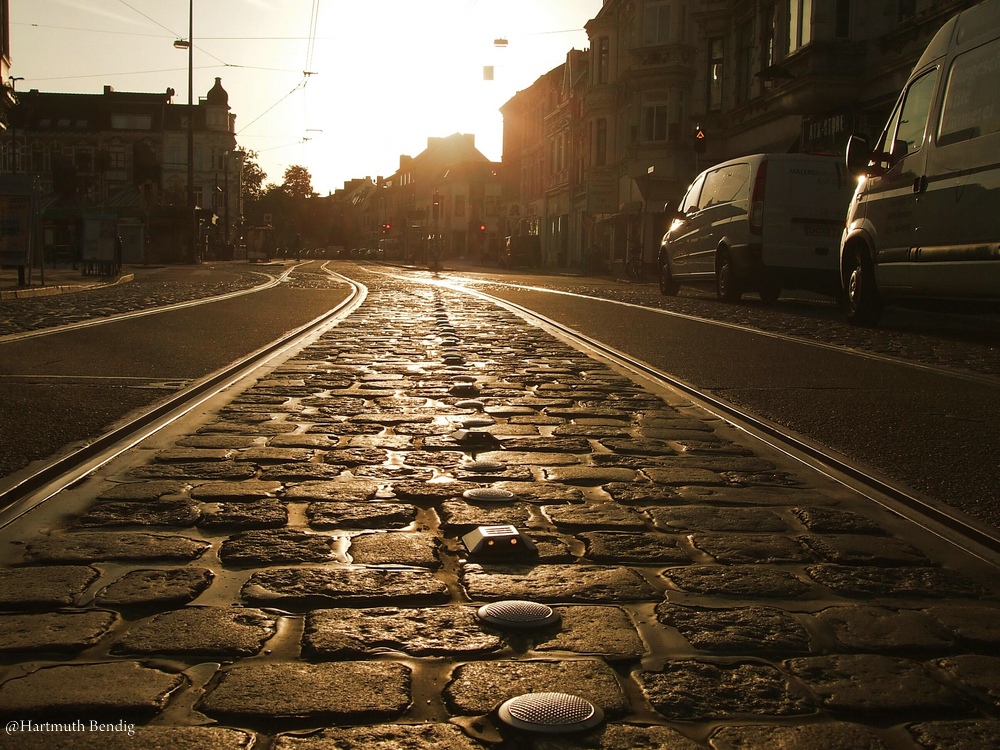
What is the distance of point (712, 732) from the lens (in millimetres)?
2232

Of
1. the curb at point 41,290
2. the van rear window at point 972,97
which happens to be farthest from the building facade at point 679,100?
the curb at point 41,290

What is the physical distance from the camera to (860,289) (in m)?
13.1

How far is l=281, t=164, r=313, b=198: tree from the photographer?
525 feet

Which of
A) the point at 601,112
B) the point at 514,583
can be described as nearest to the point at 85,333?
the point at 514,583

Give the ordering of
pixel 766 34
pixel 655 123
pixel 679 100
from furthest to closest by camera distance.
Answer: pixel 655 123 → pixel 679 100 → pixel 766 34

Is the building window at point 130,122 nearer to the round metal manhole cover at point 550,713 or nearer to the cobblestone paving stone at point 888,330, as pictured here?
the cobblestone paving stone at point 888,330

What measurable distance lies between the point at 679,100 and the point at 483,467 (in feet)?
136

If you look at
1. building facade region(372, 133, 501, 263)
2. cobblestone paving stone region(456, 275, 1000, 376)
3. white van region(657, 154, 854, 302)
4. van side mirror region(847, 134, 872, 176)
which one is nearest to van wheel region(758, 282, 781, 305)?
cobblestone paving stone region(456, 275, 1000, 376)

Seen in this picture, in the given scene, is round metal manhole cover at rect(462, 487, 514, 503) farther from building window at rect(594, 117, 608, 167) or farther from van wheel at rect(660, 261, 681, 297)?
building window at rect(594, 117, 608, 167)

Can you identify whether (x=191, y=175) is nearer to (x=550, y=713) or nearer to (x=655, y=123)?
(x=655, y=123)

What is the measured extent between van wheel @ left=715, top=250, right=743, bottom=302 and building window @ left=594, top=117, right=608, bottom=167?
3489 cm

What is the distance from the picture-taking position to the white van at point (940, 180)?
9977mm

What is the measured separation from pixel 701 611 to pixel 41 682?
67.6 inches

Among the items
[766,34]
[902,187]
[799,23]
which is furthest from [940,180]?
[766,34]
